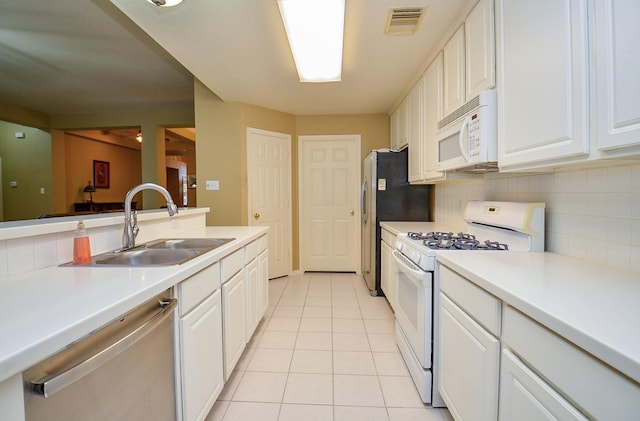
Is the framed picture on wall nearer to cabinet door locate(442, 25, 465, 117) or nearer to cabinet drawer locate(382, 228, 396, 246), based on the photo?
cabinet drawer locate(382, 228, 396, 246)

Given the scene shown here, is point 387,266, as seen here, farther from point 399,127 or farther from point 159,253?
point 159,253

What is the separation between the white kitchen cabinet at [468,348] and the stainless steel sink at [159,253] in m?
1.24

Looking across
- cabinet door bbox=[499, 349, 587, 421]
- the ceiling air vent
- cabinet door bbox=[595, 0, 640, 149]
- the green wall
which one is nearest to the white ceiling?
the ceiling air vent

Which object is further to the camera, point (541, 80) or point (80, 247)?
point (80, 247)

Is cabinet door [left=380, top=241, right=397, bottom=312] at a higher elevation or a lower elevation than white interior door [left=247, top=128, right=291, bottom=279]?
lower

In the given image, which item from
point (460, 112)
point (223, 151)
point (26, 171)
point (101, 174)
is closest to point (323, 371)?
point (460, 112)

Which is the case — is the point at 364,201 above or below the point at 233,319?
above

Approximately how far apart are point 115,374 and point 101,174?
318 inches

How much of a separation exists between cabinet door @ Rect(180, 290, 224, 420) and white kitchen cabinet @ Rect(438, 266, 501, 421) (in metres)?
1.16

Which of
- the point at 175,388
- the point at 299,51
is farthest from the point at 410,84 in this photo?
the point at 175,388

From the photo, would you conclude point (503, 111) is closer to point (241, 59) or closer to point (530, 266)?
point (530, 266)

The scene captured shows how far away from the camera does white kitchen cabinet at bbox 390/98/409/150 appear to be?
3.20 meters

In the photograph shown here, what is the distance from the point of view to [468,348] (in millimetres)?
1169

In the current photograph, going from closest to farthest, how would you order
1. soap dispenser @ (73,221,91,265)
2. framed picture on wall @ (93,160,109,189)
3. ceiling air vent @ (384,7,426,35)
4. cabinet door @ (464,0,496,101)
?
soap dispenser @ (73,221,91,265) < cabinet door @ (464,0,496,101) < ceiling air vent @ (384,7,426,35) < framed picture on wall @ (93,160,109,189)
